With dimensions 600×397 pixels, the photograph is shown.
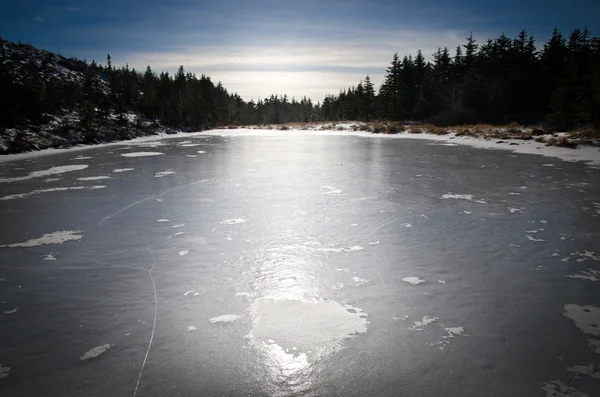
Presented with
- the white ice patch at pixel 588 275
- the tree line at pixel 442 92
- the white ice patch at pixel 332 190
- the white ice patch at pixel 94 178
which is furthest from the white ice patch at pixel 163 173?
the tree line at pixel 442 92

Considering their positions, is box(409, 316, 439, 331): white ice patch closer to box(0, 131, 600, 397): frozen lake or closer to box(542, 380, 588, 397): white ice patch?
box(0, 131, 600, 397): frozen lake

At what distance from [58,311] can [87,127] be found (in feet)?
99.4

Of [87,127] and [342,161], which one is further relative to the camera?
[87,127]

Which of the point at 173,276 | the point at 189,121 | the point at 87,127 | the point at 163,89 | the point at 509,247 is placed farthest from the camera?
the point at 163,89

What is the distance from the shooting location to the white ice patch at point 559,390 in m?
2.16

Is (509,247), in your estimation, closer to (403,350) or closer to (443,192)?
(403,350)

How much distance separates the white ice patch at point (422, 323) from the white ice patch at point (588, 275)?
7.08ft

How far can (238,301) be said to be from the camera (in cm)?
339

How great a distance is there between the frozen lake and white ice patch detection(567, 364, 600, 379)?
2cm

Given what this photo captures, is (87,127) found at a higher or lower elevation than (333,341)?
higher

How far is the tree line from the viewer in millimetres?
26703

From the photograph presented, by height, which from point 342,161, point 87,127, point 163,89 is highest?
point 163,89

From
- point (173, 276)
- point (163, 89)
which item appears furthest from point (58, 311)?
point (163, 89)

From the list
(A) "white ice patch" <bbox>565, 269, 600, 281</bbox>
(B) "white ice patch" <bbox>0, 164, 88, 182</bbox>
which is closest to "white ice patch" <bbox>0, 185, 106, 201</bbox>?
(B) "white ice patch" <bbox>0, 164, 88, 182</bbox>
